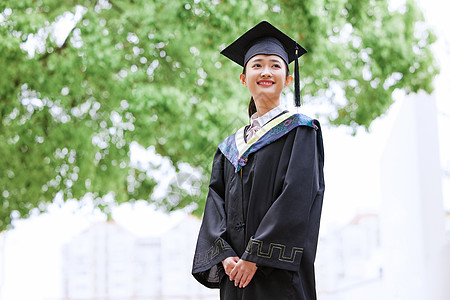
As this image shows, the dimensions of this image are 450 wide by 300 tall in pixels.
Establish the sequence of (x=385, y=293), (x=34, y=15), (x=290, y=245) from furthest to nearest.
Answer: (x=385, y=293) < (x=34, y=15) < (x=290, y=245)

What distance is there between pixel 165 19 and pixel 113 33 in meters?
0.57

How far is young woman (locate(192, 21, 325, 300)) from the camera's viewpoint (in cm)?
179

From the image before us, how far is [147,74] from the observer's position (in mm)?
4988

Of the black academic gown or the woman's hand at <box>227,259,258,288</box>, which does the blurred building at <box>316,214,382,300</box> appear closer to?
the black academic gown

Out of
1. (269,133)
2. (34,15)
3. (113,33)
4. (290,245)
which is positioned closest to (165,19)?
(113,33)

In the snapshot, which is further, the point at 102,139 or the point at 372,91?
the point at 372,91

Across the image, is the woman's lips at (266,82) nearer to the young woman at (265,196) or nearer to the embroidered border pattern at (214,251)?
the young woman at (265,196)

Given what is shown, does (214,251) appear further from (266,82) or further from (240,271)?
(266,82)

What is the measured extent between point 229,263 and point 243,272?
7 cm

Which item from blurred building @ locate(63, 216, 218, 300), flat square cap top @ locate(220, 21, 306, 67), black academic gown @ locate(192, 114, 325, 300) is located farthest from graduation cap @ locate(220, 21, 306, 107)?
blurred building @ locate(63, 216, 218, 300)

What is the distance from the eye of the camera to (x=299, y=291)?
70.9 inches

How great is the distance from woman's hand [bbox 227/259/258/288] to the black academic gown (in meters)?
0.03

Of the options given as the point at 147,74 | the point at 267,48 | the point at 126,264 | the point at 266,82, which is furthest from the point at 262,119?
the point at 126,264

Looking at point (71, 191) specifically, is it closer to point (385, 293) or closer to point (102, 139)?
point (102, 139)
